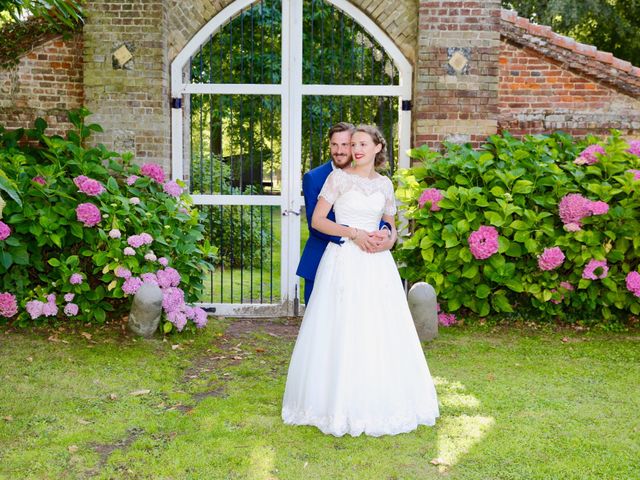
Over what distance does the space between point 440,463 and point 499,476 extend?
302 mm

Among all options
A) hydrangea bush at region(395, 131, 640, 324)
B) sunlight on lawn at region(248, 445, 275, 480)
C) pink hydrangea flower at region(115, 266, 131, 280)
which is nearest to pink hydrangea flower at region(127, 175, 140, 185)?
pink hydrangea flower at region(115, 266, 131, 280)

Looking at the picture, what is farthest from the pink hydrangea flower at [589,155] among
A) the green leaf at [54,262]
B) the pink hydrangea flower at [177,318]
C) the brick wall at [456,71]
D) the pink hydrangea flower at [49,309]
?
the pink hydrangea flower at [49,309]

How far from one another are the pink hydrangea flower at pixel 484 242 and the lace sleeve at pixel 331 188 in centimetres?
237

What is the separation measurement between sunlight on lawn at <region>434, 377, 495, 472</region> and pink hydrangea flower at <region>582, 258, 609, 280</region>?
6.55 ft

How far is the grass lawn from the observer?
3586mm

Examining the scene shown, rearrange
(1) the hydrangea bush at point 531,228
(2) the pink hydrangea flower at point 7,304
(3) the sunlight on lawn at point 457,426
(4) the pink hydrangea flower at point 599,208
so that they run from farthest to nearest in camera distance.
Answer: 1. (1) the hydrangea bush at point 531,228
2. (4) the pink hydrangea flower at point 599,208
3. (2) the pink hydrangea flower at point 7,304
4. (3) the sunlight on lawn at point 457,426

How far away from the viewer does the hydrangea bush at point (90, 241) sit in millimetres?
5938

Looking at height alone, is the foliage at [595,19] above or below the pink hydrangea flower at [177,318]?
above

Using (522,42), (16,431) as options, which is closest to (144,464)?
(16,431)

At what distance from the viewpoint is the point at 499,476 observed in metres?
3.47

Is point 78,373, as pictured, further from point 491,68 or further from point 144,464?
point 491,68

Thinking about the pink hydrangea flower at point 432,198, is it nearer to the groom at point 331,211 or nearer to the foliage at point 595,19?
the groom at point 331,211

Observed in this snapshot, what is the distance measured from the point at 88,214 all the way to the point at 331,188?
2.66m

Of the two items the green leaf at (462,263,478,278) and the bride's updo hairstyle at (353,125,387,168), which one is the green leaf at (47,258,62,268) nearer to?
the bride's updo hairstyle at (353,125,387,168)
